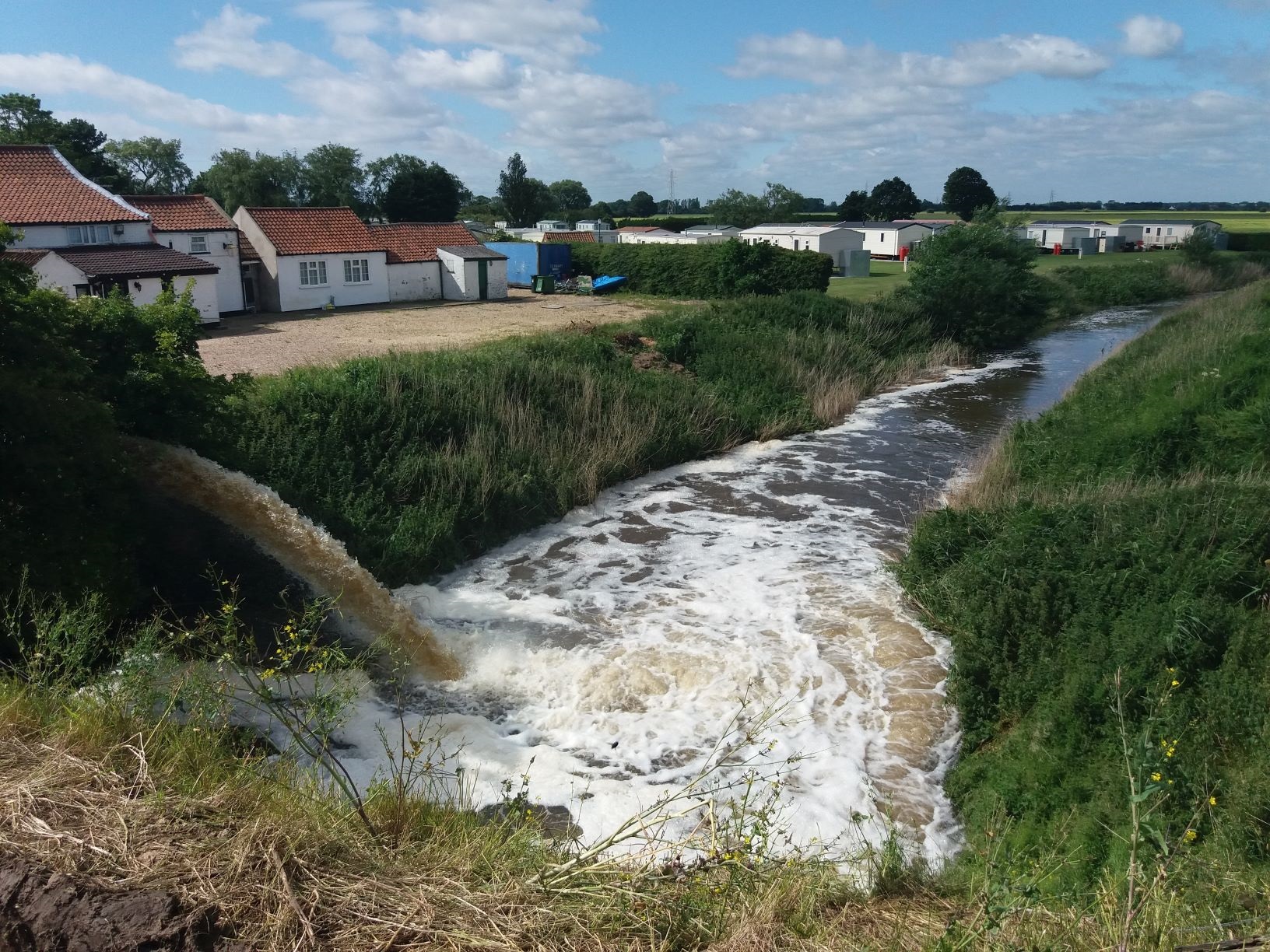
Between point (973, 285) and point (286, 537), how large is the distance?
24344 mm

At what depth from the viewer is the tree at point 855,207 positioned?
325ft

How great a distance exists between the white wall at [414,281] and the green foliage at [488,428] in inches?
799

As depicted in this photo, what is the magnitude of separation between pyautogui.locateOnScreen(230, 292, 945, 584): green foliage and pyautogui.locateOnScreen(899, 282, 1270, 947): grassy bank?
19.0ft

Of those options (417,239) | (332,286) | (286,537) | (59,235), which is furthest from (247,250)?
(286,537)

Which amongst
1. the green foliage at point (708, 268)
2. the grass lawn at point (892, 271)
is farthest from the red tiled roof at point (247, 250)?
the grass lawn at point (892, 271)

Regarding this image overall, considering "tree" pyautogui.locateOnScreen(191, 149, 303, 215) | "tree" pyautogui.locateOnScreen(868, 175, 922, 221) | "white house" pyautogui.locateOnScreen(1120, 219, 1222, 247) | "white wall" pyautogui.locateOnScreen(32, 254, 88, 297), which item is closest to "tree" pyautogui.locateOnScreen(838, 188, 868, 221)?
"tree" pyautogui.locateOnScreen(868, 175, 922, 221)

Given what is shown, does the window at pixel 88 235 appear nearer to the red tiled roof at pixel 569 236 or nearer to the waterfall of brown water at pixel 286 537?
the waterfall of brown water at pixel 286 537

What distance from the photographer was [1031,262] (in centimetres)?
3269

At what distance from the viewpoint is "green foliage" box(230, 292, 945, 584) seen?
12.9 m

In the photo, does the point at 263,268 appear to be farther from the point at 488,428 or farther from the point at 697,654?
the point at 697,654

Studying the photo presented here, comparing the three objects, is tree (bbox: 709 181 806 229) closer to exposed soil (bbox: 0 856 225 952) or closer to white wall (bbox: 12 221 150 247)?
white wall (bbox: 12 221 150 247)

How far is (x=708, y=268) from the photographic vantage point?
40250 mm

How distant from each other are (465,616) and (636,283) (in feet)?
111

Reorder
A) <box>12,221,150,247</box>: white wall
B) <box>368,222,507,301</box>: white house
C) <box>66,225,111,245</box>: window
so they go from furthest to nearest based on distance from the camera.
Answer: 1. <box>368,222,507,301</box>: white house
2. <box>66,225,111,245</box>: window
3. <box>12,221,150,247</box>: white wall
